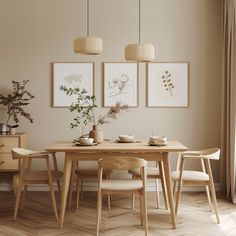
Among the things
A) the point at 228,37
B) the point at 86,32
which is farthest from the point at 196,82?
the point at 86,32

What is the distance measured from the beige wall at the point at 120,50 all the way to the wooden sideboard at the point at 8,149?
47 cm

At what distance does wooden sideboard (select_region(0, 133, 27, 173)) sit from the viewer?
17.7 ft

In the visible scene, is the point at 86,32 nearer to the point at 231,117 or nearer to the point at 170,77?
the point at 170,77

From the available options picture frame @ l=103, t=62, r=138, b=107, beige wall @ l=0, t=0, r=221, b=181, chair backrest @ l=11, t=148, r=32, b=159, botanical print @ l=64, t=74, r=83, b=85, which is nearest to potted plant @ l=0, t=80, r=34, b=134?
beige wall @ l=0, t=0, r=221, b=181

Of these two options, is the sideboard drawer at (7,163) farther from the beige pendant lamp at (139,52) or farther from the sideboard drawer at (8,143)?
the beige pendant lamp at (139,52)

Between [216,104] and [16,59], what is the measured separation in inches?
113

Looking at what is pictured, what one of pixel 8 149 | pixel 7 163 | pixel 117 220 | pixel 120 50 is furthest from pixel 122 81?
pixel 117 220

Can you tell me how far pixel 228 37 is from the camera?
5457 millimetres

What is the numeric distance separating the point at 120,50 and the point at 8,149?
2.04 m

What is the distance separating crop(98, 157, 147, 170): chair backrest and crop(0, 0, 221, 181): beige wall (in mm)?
2047

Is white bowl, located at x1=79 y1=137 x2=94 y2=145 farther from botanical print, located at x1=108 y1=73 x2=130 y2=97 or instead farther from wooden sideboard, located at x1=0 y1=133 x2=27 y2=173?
botanical print, located at x1=108 y1=73 x2=130 y2=97

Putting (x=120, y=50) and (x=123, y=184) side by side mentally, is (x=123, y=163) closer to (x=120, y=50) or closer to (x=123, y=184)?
(x=123, y=184)

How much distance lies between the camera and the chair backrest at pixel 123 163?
381 cm

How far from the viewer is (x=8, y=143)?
17.7 ft
